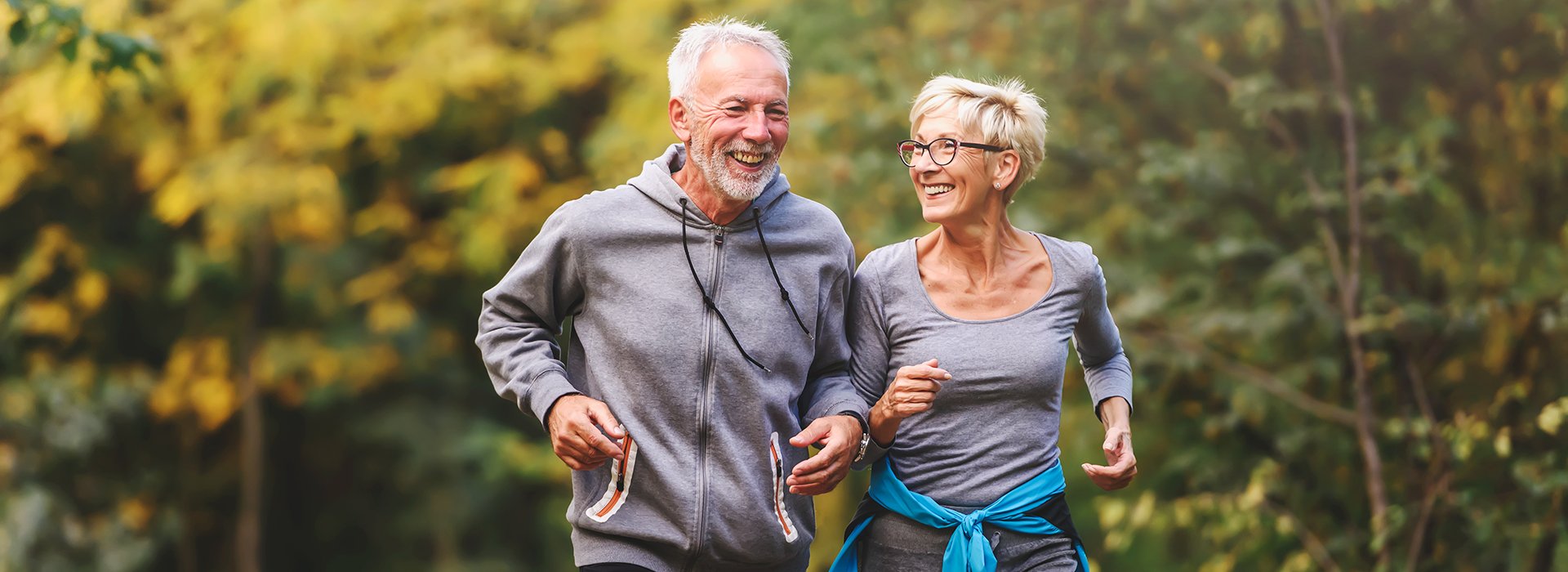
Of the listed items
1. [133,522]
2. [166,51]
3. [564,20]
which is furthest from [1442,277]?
[133,522]

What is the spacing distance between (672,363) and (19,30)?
2595 millimetres

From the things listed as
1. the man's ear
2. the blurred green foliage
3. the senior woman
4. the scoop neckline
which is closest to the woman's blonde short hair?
the senior woman

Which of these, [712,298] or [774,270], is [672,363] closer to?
[712,298]

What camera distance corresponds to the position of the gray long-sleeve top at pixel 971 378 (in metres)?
2.91

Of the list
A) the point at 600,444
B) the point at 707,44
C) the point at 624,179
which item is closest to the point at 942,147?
the point at 707,44

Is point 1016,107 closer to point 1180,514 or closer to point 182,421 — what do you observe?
point 1180,514

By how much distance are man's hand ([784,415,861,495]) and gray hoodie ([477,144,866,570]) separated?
0.22 feet

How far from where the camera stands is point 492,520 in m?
10.2

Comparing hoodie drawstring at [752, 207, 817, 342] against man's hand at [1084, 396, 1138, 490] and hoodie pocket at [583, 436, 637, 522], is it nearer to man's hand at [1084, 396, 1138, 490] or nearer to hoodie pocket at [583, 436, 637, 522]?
hoodie pocket at [583, 436, 637, 522]

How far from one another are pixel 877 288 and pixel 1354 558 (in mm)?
3156

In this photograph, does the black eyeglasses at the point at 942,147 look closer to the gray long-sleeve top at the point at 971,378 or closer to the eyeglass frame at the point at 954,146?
the eyeglass frame at the point at 954,146

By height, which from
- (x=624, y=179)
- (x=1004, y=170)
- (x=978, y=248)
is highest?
(x=1004, y=170)

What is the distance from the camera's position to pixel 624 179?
6.91m

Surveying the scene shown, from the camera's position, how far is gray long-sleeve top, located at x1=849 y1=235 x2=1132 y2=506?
2906mm
